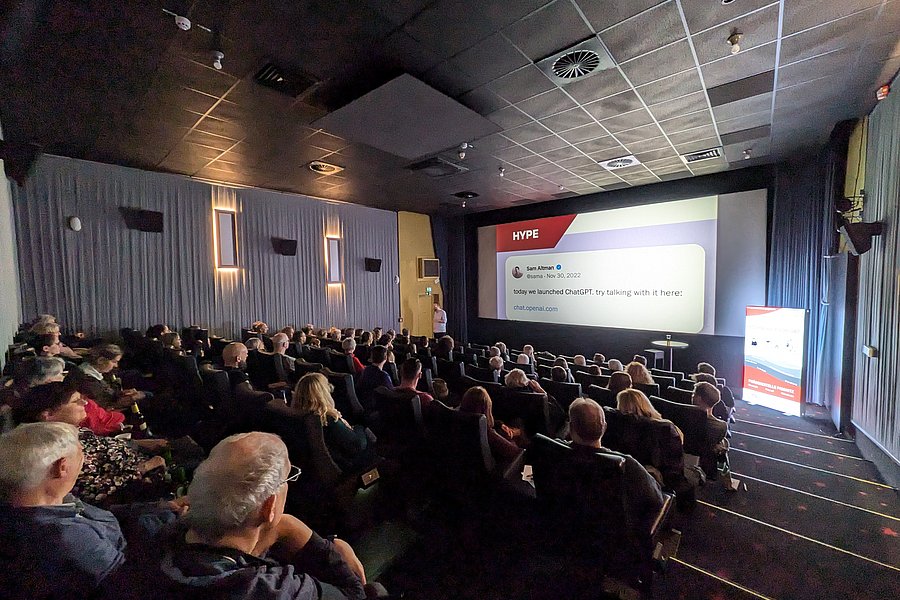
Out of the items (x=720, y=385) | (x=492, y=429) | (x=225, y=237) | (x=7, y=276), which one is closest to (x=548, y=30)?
(x=492, y=429)

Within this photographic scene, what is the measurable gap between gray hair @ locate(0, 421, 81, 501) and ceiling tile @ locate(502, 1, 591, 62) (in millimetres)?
3719

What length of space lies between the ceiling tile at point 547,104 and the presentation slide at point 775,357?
4529mm

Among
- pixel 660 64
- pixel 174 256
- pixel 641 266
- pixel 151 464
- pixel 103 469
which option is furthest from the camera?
pixel 641 266

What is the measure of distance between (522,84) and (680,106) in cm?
211

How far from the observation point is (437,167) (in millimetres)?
6559

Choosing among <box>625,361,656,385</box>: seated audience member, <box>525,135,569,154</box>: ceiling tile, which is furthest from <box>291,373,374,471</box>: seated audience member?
<box>525,135,569,154</box>: ceiling tile

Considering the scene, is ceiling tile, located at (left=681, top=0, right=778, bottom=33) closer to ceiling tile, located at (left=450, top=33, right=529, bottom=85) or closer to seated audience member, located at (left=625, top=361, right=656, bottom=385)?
ceiling tile, located at (left=450, top=33, right=529, bottom=85)

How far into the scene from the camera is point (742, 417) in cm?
532

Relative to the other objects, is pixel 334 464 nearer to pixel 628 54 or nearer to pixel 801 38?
pixel 628 54

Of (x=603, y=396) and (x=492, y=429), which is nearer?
(x=492, y=429)

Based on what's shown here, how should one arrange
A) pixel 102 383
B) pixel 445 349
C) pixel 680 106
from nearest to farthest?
pixel 102 383
pixel 680 106
pixel 445 349

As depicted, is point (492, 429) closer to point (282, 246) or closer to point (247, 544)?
point (247, 544)

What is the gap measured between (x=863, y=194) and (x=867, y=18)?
2390 millimetres

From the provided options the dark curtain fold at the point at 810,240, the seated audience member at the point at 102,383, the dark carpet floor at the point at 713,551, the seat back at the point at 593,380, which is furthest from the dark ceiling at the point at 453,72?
the dark carpet floor at the point at 713,551
